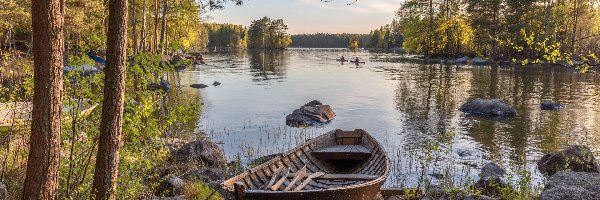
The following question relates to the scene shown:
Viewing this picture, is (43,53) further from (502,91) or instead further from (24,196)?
(502,91)

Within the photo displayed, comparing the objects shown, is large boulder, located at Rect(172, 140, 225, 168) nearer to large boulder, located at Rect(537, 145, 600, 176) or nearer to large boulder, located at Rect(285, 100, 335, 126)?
large boulder, located at Rect(285, 100, 335, 126)

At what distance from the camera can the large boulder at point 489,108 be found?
25.4m

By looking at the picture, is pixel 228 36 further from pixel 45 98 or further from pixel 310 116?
pixel 45 98

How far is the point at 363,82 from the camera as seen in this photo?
4353cm

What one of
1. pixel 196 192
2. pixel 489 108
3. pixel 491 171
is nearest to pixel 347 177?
pixel 196 192

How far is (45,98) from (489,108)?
2422cm

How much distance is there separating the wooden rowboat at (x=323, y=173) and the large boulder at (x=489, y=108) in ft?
43.8

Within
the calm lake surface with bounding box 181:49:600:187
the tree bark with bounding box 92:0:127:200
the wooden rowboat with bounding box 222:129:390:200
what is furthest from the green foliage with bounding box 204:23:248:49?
the tree bark with bounding box 92:0:127:200

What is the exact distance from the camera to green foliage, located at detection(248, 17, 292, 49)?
157 m

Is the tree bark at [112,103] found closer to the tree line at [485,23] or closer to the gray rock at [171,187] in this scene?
the gray rock at [171,187]

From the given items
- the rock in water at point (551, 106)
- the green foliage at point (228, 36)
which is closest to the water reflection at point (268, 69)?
the rock in water at point (551, 106)

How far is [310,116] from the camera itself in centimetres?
2364

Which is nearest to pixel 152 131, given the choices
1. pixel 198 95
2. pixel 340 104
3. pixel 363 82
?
pixel 340 104

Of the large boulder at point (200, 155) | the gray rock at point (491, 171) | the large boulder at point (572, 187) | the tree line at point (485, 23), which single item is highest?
the tree line at point (485, 23)
